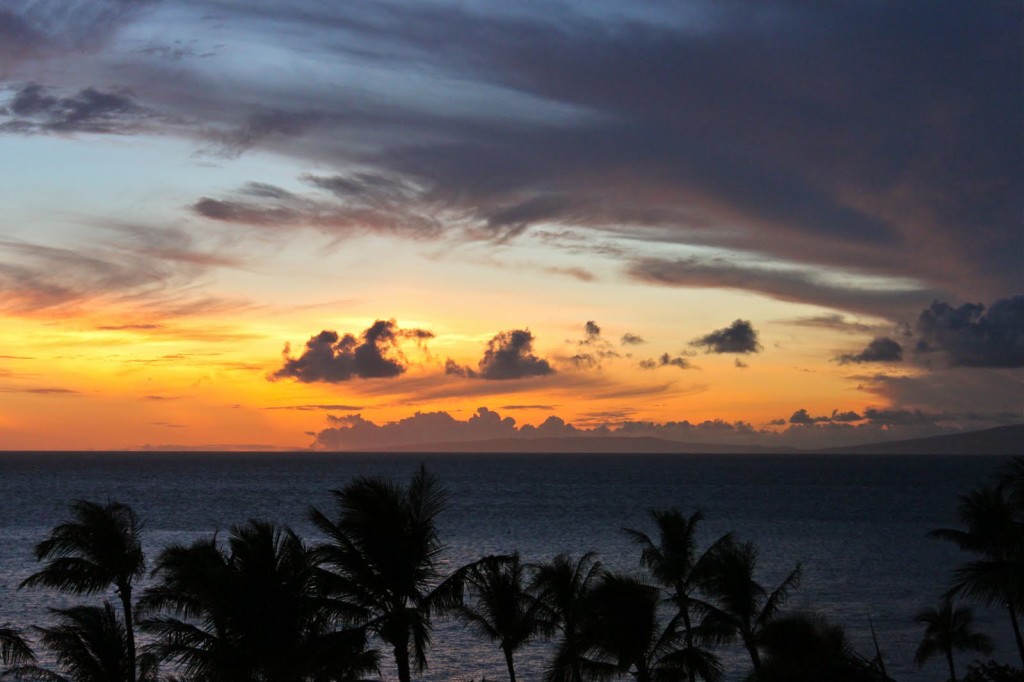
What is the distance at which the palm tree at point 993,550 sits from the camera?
24797 millimetres

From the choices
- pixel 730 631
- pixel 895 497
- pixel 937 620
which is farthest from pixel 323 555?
pixel 895 497

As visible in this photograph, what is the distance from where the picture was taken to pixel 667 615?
6234cm

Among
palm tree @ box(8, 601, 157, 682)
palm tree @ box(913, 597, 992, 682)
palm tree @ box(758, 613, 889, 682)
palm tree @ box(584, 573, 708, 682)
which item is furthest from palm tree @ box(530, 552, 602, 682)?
palm tree @ box(913, 597, 992, 682)

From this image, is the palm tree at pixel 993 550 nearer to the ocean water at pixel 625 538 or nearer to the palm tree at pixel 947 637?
the palm tree at pixel 947 637

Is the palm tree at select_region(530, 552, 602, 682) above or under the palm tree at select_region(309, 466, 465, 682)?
under

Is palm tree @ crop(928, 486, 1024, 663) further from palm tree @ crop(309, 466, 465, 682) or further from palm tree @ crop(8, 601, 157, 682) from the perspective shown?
palm tree @ crop(8, 601, 157, 682)

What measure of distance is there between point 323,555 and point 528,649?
34177 millimetres

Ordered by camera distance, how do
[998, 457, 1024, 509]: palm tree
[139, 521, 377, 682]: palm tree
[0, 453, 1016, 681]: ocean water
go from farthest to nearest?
[0, 453, 1016, 681]: ocean water < [998, 457, 1024, 509]: palm tree < [139, 521, 377, 682]: palm tree

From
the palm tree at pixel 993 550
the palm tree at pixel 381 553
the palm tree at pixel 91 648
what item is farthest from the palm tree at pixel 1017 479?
the palm tree at pixel 91 648

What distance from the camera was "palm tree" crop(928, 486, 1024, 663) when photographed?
2480 cm

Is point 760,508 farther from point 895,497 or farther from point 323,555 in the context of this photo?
point 323,555

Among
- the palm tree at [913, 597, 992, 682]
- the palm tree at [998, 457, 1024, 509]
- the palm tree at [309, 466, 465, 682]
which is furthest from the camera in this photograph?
the palm tree at [913, 597, 992, 682]

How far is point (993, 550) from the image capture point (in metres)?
34.1

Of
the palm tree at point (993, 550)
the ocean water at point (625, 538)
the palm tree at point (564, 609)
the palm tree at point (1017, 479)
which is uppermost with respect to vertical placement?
the palm tree at point (1017, 479)
